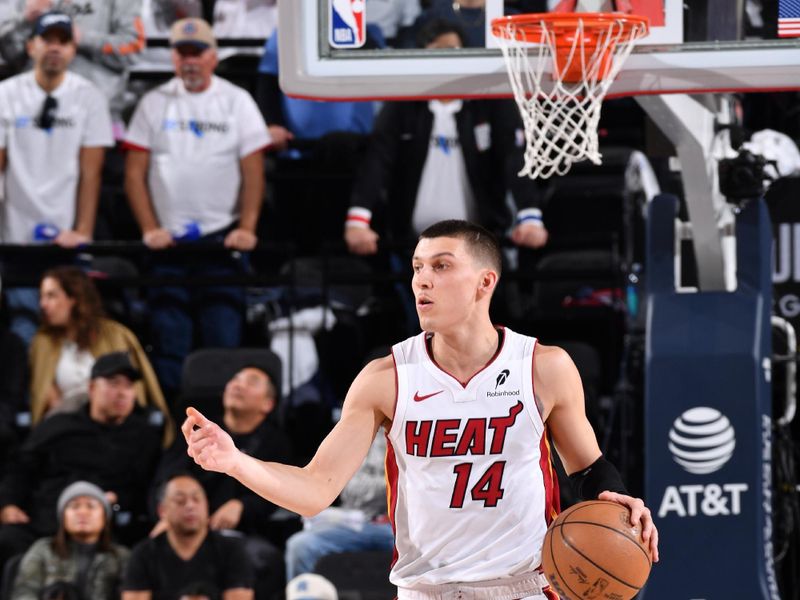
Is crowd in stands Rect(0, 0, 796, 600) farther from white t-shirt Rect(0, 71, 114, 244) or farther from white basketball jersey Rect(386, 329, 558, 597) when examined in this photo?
white basketball jersey Rect(386, 329, 558, 597)

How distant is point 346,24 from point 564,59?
912 mm

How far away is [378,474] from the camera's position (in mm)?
8258

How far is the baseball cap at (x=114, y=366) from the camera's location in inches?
323

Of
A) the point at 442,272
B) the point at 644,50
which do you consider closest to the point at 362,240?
the point at 644,50

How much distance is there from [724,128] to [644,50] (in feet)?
4.25

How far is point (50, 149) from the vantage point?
909cm

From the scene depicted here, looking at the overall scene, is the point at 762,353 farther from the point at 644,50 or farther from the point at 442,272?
the point at 442,272

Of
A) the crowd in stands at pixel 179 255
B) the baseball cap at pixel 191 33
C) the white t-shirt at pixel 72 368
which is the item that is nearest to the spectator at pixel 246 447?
the crowd in stands at pixel 179 255

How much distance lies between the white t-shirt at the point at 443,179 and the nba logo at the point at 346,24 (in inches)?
112

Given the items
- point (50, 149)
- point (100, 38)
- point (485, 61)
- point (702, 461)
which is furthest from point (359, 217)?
point (485, 61)

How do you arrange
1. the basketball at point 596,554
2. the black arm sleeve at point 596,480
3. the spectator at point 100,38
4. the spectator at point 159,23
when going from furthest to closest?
1. the spectator at point 159,23
2. the spectator at point 100,38
3. the black arm sleeve at point 596,480
4. the basketball at point 596,554

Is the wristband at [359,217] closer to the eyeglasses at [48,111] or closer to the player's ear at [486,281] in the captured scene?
the eyeglasses at [48,111]

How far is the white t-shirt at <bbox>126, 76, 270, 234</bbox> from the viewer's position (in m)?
9.05

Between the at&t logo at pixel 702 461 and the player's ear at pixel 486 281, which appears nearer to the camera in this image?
the player's ear at pixel 486 281
